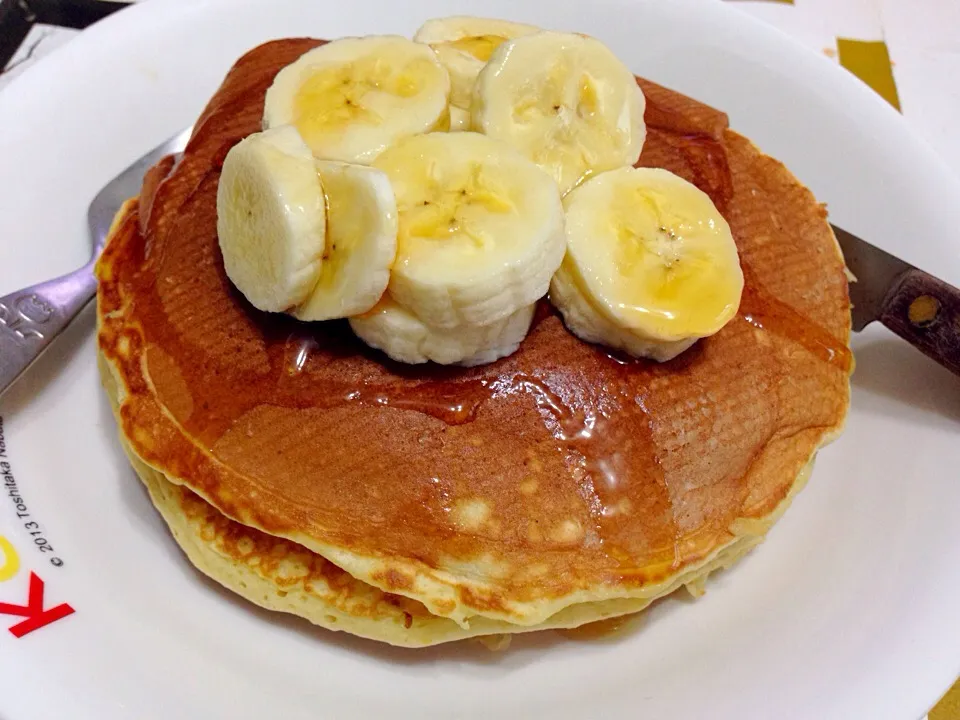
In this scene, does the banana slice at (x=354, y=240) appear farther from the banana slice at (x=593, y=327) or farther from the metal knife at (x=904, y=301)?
the metal knife at (x=904, y=301)

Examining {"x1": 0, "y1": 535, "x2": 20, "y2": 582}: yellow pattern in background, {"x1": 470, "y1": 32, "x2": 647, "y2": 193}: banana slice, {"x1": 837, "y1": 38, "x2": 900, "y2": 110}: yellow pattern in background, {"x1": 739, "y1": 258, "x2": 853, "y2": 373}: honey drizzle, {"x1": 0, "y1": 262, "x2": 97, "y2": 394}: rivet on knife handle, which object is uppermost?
{"x1": 470, "y1": 32, "x2": 647, "y2": 193}: banana slice

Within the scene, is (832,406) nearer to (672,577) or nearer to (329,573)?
(672,577)

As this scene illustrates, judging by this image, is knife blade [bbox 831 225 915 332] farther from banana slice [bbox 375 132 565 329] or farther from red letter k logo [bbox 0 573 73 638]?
red letter k logo [bbox 0 573 73 638]

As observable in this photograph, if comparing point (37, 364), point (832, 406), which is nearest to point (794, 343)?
point (832, 406)

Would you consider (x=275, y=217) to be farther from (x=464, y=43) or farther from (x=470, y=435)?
(x=464, y=43)

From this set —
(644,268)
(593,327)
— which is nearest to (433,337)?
(593,327)

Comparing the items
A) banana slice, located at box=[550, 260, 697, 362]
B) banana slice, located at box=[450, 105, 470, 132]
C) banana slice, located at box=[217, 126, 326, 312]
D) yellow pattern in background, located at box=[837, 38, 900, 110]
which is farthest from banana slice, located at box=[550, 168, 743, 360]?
yellow pattern in background, located at box=[837, 38, 900, 110]
